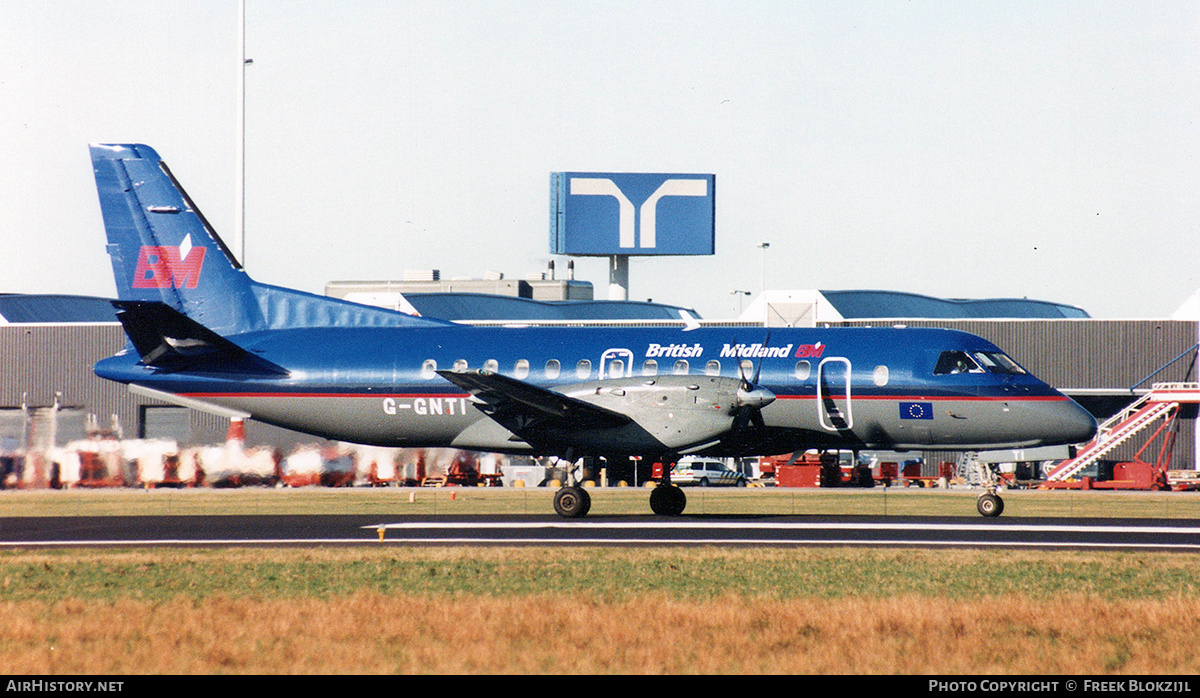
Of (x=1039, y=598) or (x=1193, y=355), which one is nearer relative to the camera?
(x=1039, y=598)

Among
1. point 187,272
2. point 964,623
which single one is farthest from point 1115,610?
point 187,272

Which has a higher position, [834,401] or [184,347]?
[184,347]

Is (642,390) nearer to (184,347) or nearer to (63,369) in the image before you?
(184,347)

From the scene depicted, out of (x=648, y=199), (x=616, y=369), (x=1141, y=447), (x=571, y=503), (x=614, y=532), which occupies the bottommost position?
(x=1141, y=447)

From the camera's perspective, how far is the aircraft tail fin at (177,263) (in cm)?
2781

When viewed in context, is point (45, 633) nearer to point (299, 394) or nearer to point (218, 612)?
point (218, 612)

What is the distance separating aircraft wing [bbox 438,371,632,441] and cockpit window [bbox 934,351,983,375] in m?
6.63

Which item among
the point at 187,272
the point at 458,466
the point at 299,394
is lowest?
the point at 458,466

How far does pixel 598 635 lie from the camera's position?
11703 mm

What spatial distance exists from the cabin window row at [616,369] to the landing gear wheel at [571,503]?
247cm

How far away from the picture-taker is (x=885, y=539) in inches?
808

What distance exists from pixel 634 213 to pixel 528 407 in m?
43.2

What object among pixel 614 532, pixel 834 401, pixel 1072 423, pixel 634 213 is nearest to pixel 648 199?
pixel 634 213

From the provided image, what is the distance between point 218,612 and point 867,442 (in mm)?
15348
